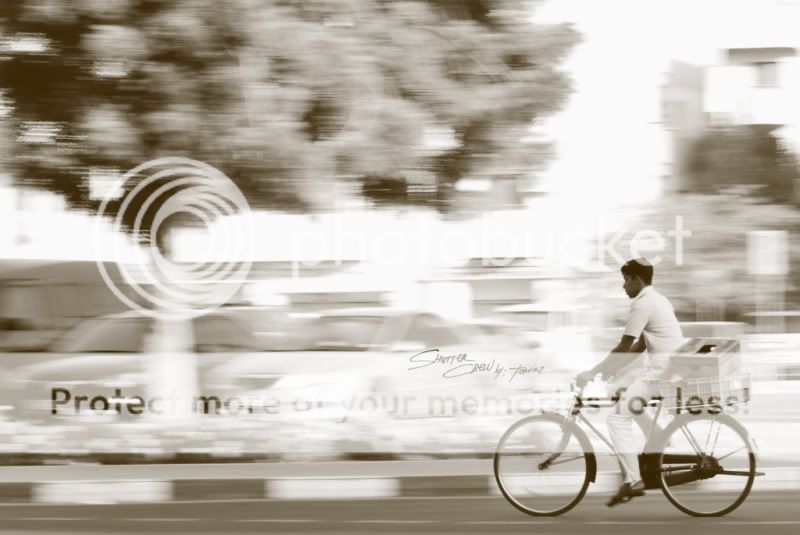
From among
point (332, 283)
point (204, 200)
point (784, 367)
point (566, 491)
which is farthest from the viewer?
point (784, 367)

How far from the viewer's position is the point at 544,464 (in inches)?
296

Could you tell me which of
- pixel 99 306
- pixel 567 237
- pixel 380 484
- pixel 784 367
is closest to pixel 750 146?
pixel 784 367

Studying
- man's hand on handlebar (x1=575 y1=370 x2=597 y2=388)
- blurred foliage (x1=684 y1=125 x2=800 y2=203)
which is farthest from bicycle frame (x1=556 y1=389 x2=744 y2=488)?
blurred foliage (x1=684 y1=125 x2=800 y2=203)

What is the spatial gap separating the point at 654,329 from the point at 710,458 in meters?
0.85

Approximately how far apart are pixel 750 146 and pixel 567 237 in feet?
45.2

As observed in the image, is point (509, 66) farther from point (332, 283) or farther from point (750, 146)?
point (750, 146)

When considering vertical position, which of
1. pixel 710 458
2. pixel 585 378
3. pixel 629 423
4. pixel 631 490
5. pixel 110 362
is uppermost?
pixel 110 362

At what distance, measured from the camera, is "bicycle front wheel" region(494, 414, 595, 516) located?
292 inches

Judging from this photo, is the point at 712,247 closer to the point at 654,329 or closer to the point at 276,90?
the point at 276,90

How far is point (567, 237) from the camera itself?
11.2 m

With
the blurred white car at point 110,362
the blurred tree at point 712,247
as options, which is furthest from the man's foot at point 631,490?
the blurred tree at point 712,247

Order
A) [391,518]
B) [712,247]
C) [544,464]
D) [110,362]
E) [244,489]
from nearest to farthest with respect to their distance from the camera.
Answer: [544,464]
[391,518]
[244,489]
[110,362]
[712,247]

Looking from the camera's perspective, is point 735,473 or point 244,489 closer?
point 735,473

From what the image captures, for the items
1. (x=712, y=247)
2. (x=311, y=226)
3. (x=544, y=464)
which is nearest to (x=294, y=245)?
(x=311, y=226)
